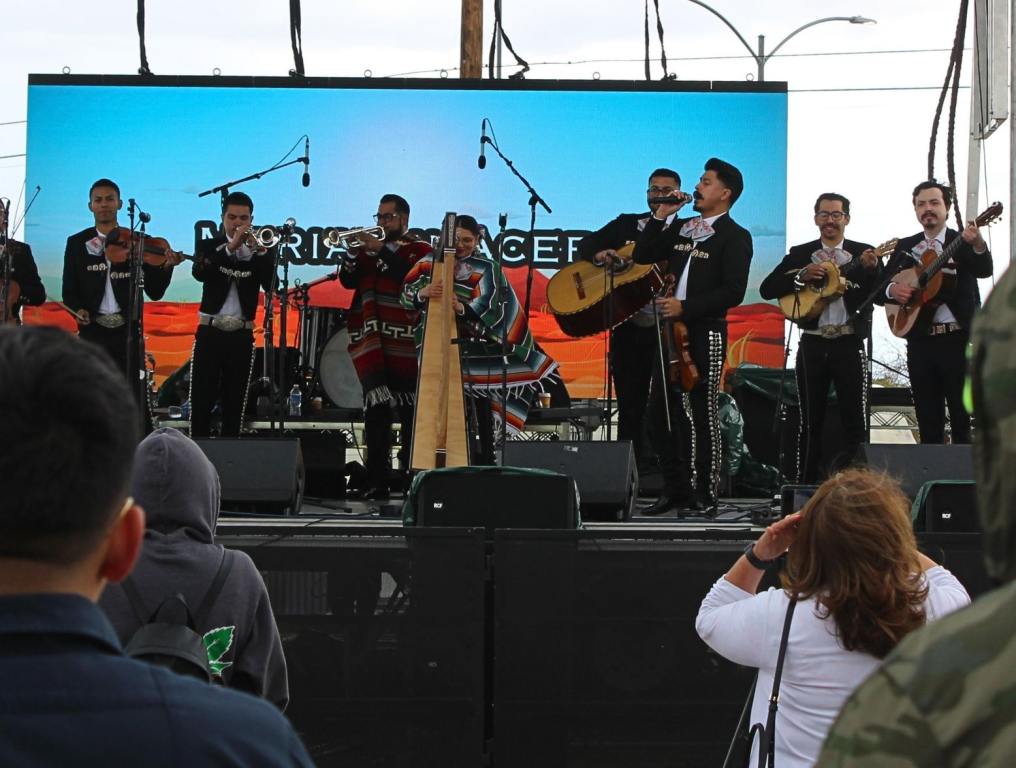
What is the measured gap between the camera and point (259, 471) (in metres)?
6.71

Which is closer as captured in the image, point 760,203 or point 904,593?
point 904,593

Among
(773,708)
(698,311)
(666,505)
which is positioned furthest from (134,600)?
(698,311)

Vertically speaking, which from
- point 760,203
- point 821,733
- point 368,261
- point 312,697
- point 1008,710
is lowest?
point 312,697

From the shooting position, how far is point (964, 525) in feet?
16.9

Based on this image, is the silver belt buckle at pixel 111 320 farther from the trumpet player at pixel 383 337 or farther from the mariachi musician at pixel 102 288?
the trumpet player at pixel 383 337

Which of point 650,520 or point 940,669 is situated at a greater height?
point 940,669

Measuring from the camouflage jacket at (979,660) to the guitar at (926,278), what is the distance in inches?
269

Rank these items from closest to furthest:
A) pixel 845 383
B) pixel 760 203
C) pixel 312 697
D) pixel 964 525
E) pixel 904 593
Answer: pixel 904 593 → pixel 312 697 → pixel 964 525 → pixel 845 383 → pixel 760 203

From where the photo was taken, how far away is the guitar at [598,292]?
25.7 ft

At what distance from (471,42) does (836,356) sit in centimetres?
662

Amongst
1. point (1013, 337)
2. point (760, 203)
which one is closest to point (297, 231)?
point (760, 203)

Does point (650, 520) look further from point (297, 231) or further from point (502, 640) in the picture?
point (297, 231)

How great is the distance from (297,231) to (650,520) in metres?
5.05

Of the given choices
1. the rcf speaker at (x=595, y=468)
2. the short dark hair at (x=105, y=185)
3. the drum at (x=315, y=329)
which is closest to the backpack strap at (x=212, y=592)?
the rcf speaker at (x=595, y=468)
